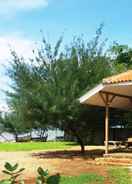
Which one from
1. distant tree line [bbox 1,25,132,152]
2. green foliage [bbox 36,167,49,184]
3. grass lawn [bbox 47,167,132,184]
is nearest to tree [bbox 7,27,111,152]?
distant tree line [bbox 1,25,132,152]

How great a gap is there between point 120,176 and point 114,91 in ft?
24.2

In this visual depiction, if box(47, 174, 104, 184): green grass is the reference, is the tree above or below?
above

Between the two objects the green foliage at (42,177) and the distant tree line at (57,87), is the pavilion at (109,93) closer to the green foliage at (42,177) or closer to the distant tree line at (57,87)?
Answer: the distant tree line at (57,87)

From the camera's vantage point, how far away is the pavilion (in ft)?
59.9

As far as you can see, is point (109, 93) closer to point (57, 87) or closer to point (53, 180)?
point (57, 87)

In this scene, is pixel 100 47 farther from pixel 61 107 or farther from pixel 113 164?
pixel 113 164

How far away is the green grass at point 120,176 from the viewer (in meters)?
12.3

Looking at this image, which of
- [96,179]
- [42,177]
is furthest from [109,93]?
[42,177]

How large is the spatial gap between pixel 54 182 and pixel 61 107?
59.6 feet

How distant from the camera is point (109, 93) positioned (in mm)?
20078

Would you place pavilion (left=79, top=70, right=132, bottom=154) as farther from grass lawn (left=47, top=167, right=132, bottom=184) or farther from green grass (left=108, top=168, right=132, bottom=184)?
grass lawn (left=47, top=167, right=132, bottom=184)

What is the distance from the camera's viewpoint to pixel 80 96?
2039 centimetres

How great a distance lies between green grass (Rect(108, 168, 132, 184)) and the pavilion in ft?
13.4

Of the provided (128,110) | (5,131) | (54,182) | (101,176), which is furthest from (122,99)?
(5,131)
